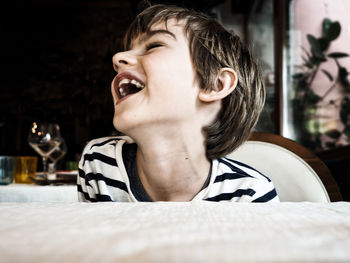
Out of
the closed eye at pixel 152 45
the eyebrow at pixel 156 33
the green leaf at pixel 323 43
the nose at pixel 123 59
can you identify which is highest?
the green leaf at pixel 323 43

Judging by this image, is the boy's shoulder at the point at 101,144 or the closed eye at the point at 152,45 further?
the boy's shoulder at the point at 101,144

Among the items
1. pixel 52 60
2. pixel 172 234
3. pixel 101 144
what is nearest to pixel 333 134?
pixel 101 144

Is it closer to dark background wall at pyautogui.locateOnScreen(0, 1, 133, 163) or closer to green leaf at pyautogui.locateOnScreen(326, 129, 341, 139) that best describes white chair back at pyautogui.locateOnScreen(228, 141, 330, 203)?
green leaf at pyautogui.locateOnScreen(326, 129, 341, 139)

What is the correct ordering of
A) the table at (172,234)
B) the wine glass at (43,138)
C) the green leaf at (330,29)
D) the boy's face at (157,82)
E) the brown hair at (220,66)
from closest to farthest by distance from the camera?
the table at (172,234)
the boy's face at (157,82)
the brown hair at (220,66)
the wine glass at (43,138)
the green leaf at (330,29)

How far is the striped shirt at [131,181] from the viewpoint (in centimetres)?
70

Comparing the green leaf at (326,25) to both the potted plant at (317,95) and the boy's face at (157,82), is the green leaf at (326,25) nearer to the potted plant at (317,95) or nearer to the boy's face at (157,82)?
the potted plant at (317,95)

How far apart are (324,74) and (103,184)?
1991 mm

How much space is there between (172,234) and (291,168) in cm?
62

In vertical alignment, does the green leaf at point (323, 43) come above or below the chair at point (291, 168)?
Result: above

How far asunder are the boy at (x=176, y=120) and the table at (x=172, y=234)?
385 mm

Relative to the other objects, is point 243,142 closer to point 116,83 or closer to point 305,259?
point 116,83

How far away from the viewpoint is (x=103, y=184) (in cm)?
75

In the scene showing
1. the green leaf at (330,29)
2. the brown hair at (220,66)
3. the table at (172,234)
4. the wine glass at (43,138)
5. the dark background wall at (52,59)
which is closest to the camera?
the table at (172,234)

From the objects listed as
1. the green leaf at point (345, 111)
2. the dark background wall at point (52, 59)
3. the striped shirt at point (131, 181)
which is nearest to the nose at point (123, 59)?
the striped shirt at point (131, 181)
